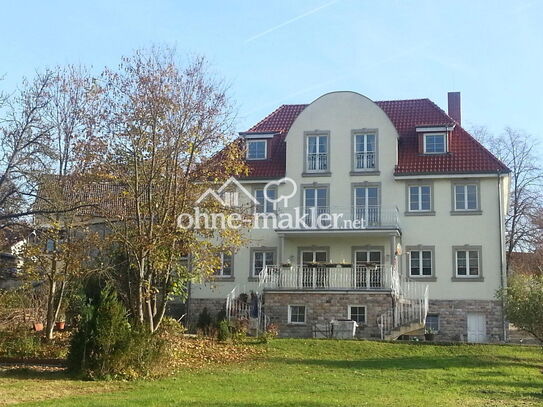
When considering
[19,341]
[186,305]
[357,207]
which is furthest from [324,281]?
[19,341]

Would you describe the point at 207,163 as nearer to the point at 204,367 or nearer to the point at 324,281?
the point at 204,367

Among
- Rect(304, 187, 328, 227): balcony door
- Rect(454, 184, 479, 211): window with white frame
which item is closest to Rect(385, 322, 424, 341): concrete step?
Rect(454, 184, 479, 211): window with white frame

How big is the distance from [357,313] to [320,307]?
1.50 m

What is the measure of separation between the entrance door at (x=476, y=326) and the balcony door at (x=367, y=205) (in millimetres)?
5790

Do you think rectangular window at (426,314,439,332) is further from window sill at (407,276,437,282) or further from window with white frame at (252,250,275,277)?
window with white frame at (252,250,275,277)

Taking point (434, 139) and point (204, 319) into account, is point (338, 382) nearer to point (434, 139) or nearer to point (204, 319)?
point (204, 319)

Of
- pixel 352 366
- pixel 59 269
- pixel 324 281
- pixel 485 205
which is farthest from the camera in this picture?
pixel 485 205

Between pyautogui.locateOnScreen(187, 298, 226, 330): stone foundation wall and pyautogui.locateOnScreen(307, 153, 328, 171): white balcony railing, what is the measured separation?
7489 millimetres

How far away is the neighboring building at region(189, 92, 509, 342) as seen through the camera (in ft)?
92.1

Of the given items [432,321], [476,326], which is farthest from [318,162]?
[476,326]

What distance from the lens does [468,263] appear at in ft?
99.2

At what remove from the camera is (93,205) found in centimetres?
1728

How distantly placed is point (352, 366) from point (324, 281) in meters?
9.99

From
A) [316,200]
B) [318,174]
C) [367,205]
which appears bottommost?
[367,205]
